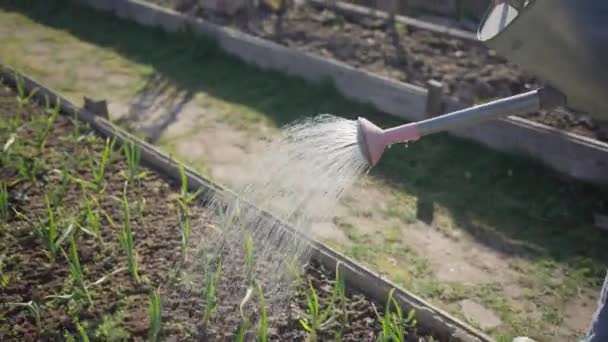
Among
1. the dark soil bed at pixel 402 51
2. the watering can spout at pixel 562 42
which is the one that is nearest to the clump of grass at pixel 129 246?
the watering can spout at pixel 562 42

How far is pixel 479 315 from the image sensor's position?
3357mm

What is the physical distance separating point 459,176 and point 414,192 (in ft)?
1.21

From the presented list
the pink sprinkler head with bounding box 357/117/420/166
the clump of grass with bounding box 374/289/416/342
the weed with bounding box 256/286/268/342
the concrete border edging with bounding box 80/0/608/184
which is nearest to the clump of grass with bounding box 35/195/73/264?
the weed with bounding box 256/286/268/342

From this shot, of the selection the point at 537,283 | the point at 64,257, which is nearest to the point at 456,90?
the point at 537,283

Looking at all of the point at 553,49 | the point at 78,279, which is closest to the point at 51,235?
the point at 78,279

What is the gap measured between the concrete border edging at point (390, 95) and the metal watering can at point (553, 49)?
2.67 metres

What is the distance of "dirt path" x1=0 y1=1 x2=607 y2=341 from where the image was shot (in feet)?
11.6

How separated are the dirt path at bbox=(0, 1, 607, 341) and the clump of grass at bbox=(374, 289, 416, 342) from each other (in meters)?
0.55

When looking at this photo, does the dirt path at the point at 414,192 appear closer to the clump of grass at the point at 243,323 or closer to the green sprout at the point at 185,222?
the green sprout at the point at 185,222

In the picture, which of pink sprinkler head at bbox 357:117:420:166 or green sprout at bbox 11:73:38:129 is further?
green sprout at bbox 11:73:38:129

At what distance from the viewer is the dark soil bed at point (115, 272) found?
291cm

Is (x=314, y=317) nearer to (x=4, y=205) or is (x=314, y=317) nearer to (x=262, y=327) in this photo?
(x=262, y=327)

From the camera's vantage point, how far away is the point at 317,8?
7.05 metres

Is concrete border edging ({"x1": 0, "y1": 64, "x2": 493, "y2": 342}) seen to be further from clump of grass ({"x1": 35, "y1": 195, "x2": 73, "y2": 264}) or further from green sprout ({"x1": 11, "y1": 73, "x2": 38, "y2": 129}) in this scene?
clump of grass ({"x1": 35, "y1": 195, "x2": 73, "y2": 264})
